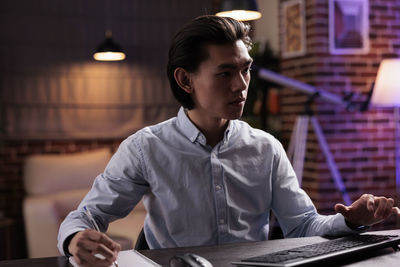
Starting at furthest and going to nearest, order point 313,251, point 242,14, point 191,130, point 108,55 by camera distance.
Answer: point 108,55 < point 242,14 < point 191,130 < point 313,251

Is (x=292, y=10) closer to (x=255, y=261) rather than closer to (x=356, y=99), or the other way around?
(x=356, y=99)

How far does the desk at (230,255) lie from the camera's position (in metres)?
1.26

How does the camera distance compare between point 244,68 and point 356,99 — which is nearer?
point 244,68

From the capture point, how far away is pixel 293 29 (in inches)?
193

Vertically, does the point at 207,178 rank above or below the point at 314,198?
above

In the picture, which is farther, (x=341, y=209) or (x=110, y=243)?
(x=341, y=209)

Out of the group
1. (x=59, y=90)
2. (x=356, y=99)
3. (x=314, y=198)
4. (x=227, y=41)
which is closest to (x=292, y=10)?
(x=356, y=99)

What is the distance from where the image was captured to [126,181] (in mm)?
1659

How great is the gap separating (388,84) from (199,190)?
3.03m

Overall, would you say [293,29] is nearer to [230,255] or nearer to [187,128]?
[187,128]

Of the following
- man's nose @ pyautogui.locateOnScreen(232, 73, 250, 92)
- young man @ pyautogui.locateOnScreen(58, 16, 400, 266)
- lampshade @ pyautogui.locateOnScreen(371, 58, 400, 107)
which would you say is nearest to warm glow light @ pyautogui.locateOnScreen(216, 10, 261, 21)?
young man @ pyautogui.locateOnScreen(58, 16, 400, 266)

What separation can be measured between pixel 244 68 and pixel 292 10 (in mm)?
3457

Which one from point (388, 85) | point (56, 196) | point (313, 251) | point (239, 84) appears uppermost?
point (239, 84)

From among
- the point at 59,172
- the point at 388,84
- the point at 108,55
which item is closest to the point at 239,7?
the point at 388,84
